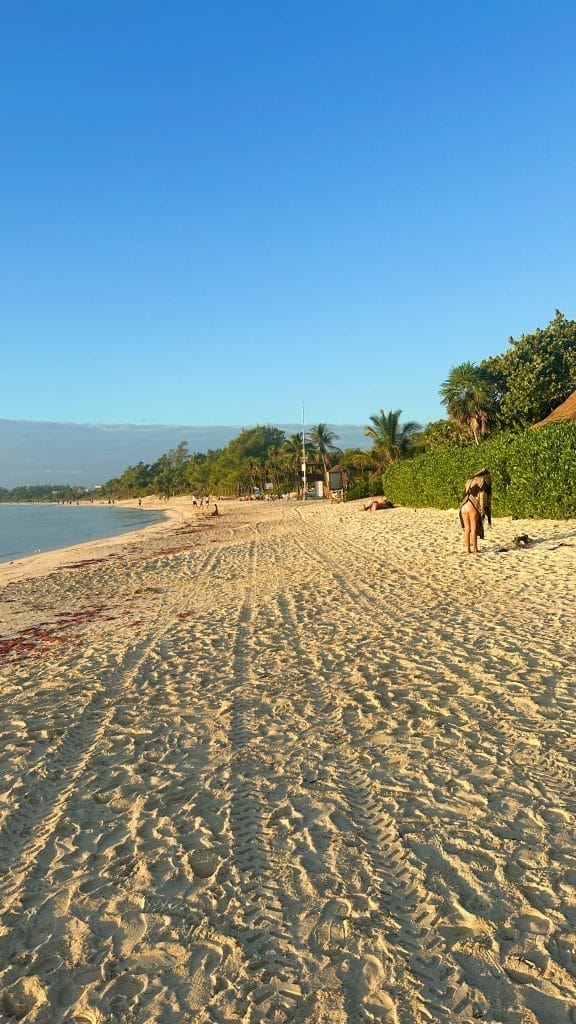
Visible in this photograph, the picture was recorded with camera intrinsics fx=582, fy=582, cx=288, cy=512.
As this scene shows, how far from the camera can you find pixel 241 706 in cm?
587

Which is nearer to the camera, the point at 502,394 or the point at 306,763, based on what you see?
the point at 306,763

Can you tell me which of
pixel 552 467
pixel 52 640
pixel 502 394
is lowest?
pixel 52 640

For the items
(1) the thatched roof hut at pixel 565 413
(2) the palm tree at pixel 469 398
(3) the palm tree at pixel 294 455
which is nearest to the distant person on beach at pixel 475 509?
(1) the thatched roof hut at pixel 565 413

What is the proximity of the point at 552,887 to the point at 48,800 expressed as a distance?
3438mm

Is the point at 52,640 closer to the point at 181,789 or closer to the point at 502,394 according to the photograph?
the point at 181,789

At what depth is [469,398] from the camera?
128 ft

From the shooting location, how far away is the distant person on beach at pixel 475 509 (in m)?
13.3

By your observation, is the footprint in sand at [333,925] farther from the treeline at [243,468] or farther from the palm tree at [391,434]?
the treeline at [243,468]

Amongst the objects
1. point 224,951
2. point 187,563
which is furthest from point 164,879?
point 187,563

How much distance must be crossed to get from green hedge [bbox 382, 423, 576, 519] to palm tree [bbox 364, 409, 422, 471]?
17571mm

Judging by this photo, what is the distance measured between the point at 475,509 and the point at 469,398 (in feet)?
92.4

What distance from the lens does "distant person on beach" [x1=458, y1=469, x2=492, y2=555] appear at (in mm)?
13344

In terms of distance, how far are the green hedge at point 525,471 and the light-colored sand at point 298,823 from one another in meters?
9.28

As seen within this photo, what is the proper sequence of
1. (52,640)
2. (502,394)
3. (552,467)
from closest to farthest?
(52,640) < (552,467) < (502,394)
